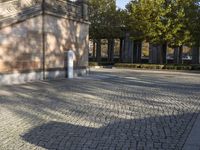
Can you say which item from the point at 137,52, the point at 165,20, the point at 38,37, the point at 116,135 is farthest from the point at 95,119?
the point at 137,52

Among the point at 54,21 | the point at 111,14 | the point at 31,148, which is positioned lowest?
the point at 31,148

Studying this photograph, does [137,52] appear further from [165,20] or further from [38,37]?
[38,37]

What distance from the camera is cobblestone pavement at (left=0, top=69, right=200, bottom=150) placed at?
689 centimetres

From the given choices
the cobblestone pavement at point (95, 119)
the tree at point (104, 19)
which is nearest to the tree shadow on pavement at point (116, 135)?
the cobblestone pavement at point (95, 119)

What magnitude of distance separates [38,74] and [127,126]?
36.4ft

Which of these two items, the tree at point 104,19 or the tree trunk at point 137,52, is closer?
the tree at point 104,19

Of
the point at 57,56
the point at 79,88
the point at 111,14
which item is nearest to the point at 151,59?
the point at 111,14

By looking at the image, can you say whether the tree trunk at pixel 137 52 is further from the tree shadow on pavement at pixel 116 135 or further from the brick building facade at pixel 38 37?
the tree shadow on pavement at pixel 116 135

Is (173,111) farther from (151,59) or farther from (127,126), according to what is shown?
(151,59)

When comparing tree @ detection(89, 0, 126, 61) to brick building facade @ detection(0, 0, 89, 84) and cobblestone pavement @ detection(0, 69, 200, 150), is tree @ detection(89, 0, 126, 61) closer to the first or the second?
brick building facade @ detection(0, 0, 89, 84)

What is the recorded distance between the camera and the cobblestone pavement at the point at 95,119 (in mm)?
6892

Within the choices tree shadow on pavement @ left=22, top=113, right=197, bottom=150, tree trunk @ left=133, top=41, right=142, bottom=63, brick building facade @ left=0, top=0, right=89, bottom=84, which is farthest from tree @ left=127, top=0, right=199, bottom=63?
tree shadow on pavement @ left=22, top=113, right=197, bottom=150

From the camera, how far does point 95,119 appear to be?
9.06 metres

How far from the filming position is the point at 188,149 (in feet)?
21.3
